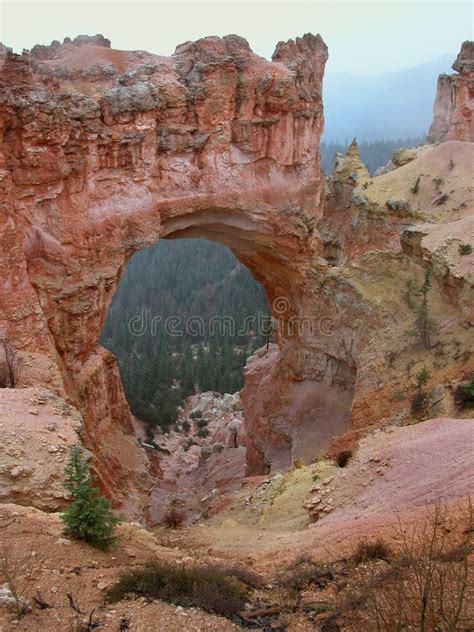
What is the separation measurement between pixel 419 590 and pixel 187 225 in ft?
57.3

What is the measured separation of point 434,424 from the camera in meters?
13.3

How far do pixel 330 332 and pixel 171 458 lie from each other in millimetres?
18561

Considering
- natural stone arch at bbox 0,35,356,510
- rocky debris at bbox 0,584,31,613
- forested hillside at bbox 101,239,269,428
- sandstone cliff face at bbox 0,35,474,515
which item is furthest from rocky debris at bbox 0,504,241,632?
forested hillside at bbox 101,239,269,428

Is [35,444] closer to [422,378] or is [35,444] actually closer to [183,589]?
[183,589]

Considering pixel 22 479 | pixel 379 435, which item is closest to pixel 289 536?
pixel 379 435

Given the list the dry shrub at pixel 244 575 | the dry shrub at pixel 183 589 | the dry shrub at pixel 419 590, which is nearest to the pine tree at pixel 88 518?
the dry shrub at pixel 183 589

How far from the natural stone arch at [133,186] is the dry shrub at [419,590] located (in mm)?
8849

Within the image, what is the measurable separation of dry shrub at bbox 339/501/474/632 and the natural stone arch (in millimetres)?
8849

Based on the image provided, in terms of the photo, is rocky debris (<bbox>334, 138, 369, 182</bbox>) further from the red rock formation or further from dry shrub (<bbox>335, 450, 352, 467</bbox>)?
dry shrub (<bbox>335, 450, 352, 467</bbox>)

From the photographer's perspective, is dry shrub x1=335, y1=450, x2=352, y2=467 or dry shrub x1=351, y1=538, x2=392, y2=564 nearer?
dry shrub x1=351, y1=538, x2=392, y2=564

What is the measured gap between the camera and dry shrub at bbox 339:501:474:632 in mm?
5504

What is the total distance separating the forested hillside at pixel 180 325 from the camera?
5016 centimetres

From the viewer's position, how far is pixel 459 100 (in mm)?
45719

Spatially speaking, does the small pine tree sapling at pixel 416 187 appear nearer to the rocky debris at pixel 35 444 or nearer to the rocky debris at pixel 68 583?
the rocky debris at pixel 35 444
